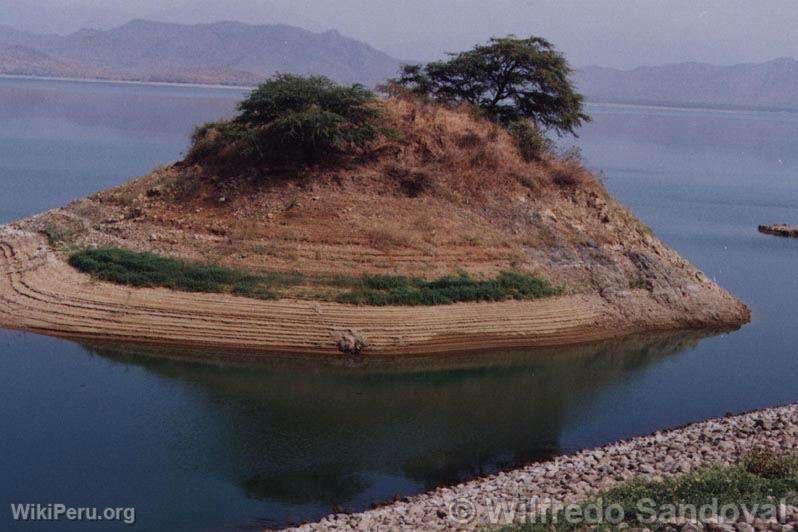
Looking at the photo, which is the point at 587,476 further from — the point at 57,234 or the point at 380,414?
the point at 57,234

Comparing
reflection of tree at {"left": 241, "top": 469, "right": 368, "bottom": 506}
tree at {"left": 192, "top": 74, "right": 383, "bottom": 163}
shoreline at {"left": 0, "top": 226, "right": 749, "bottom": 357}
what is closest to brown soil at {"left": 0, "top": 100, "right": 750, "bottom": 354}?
shoreline at {"left": 0, "top": 226, "right": 749, "bottom": 357}

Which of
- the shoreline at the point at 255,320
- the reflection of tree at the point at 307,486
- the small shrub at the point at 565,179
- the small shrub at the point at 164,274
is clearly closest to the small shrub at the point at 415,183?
the small shrub at the point at 565,179

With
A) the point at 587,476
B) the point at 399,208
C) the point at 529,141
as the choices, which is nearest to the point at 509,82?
the point at 529,141

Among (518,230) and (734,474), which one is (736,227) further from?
(734,474)

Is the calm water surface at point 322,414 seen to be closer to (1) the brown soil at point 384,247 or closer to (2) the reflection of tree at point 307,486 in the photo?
(2) the reflection of tree at point 307,486

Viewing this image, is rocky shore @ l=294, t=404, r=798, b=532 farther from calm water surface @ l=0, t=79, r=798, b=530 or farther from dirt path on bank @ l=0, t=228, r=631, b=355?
dirt path on bank @ l=0, t=228, r=631, b=355
